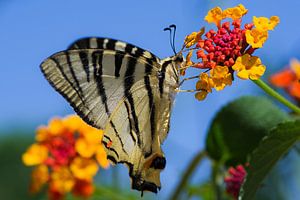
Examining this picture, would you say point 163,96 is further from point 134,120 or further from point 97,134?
point 97,134

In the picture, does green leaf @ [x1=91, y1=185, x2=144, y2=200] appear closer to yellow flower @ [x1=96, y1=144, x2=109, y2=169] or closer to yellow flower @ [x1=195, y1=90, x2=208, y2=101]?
yellow flower @ [x1=96, y1=144, x2=109, y2=169]

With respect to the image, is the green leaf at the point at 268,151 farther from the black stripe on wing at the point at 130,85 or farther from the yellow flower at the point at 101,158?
the yellow flower at the point at 101,158

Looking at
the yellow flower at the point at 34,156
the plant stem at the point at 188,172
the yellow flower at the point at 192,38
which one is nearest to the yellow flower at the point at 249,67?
the yellow flower at the point at 192,38

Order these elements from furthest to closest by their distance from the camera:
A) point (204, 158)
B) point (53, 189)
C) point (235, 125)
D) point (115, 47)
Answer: point (53, 189)
point (204, 158)
point (235, 125)
point (115, 47)

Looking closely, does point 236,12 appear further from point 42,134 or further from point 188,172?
point 42,134

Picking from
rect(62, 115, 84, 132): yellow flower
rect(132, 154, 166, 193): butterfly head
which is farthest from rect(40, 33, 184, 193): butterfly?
rect(62, 115, 84, 132): yellow flower

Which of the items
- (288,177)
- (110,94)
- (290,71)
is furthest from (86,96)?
(290,71)
